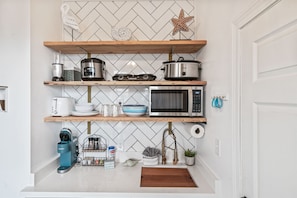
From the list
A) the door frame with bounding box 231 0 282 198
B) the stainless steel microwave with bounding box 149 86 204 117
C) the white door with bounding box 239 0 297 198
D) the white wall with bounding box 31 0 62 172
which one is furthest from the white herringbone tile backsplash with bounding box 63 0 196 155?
the white door with bounding box 239 0 297 198

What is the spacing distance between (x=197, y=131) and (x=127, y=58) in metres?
1.03

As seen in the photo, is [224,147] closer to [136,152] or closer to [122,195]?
[122,195]

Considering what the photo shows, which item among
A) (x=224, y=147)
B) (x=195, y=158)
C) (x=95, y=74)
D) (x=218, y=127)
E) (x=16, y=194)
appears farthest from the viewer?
(x=195, y=158)

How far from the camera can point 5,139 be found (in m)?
1.44

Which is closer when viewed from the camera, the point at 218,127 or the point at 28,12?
the point at 218,127

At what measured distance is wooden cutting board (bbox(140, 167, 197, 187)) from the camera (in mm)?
1527

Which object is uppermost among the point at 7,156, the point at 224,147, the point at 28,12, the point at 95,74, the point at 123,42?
the point at 28,12

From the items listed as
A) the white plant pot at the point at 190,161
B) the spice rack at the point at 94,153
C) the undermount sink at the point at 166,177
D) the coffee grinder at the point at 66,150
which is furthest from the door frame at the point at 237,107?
the coffee grinder at the point at 66,150

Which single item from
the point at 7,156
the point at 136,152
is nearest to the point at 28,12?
the point at 7,156

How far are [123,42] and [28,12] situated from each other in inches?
30.0

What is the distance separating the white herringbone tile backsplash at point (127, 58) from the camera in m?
1.97

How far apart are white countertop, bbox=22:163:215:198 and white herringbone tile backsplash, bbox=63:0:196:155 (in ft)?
1.14

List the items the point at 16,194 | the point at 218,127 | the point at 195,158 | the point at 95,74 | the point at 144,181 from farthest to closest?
the point at 195,158, the point at 95,74, the point at 144,181, the point at 16,194, the point at 218,127

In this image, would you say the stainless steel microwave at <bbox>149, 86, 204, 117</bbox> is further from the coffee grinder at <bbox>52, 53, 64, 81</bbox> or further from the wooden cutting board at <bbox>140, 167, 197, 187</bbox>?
the coffee grinder at <bbox>52, 53, 64, 81</bbox>
